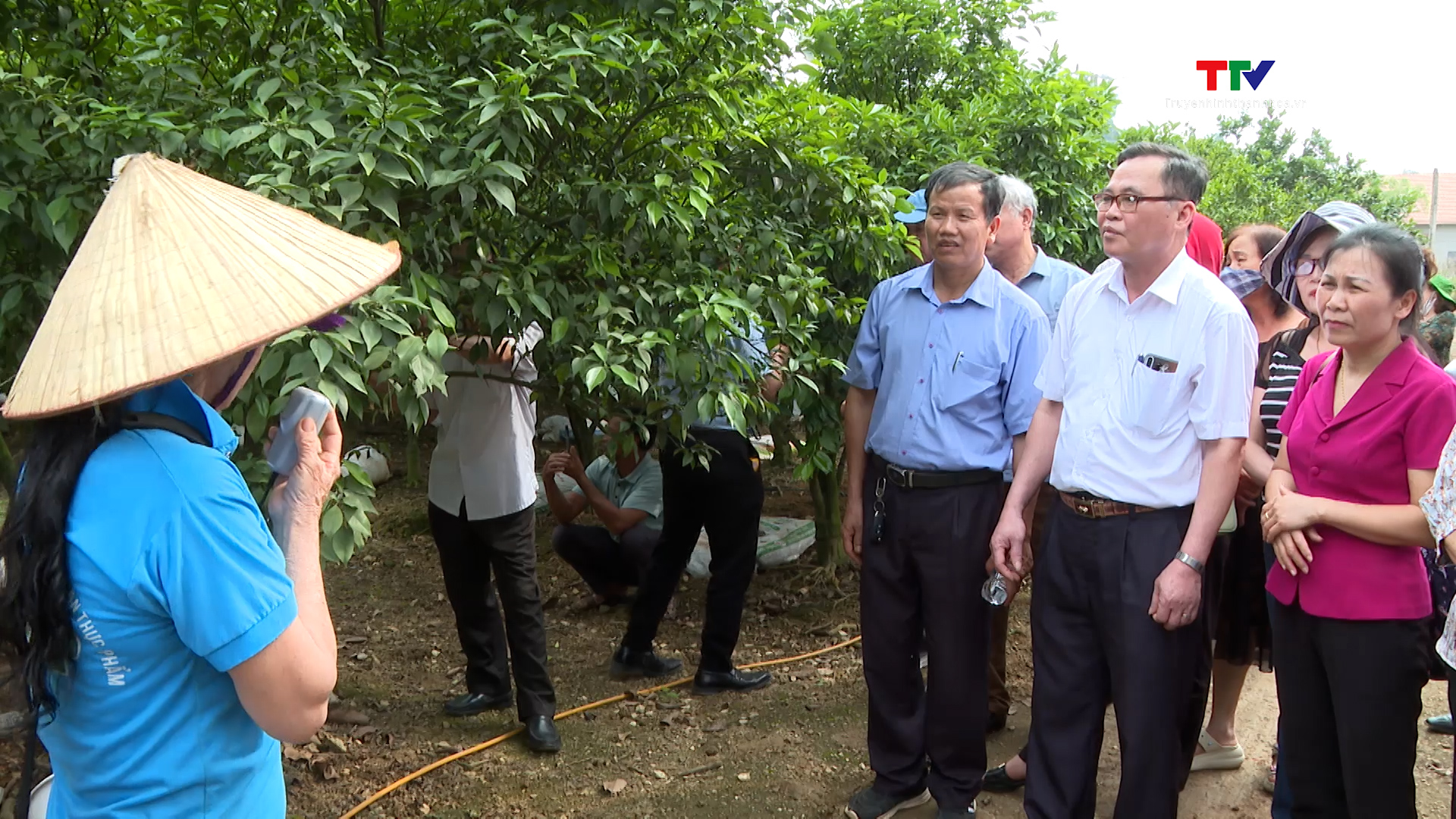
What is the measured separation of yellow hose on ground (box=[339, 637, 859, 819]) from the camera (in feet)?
11.4

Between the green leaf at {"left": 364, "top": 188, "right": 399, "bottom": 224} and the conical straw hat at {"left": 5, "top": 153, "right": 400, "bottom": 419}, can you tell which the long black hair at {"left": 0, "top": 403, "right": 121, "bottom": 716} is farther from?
the green leaf at {"left": 364, "top": 188, "right": 399, "bottom": 224}

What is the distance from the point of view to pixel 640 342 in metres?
2.75

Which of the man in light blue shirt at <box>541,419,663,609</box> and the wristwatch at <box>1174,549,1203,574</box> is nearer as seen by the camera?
the wristwatch at <box>1174,549,1203,574</box>

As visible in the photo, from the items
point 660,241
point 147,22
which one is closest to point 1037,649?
point 660,241

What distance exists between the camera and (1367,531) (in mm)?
2420

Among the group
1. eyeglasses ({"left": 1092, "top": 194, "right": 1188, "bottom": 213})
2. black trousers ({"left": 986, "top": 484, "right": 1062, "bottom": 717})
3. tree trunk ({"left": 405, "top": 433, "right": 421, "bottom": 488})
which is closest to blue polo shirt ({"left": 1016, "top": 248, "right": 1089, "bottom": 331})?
black trousers ({"left": 986, "top": 484, "right": 1062, "bottom": 717})

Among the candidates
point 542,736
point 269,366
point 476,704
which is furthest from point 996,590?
point 476,704

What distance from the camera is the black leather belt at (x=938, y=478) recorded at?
3.16 metres

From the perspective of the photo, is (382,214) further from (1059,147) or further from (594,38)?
(1059,147)

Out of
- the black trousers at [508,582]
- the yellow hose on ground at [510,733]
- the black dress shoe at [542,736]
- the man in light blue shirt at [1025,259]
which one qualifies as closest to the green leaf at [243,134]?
the black trousers at [508,582]

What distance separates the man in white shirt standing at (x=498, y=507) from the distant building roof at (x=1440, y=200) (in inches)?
1749

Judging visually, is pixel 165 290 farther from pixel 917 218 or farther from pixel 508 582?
pixel 917 218

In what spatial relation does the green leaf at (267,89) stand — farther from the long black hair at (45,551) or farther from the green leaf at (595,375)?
the long black hair at (45,551)

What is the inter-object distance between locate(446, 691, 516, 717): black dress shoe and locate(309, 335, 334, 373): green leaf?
7.82 ft
